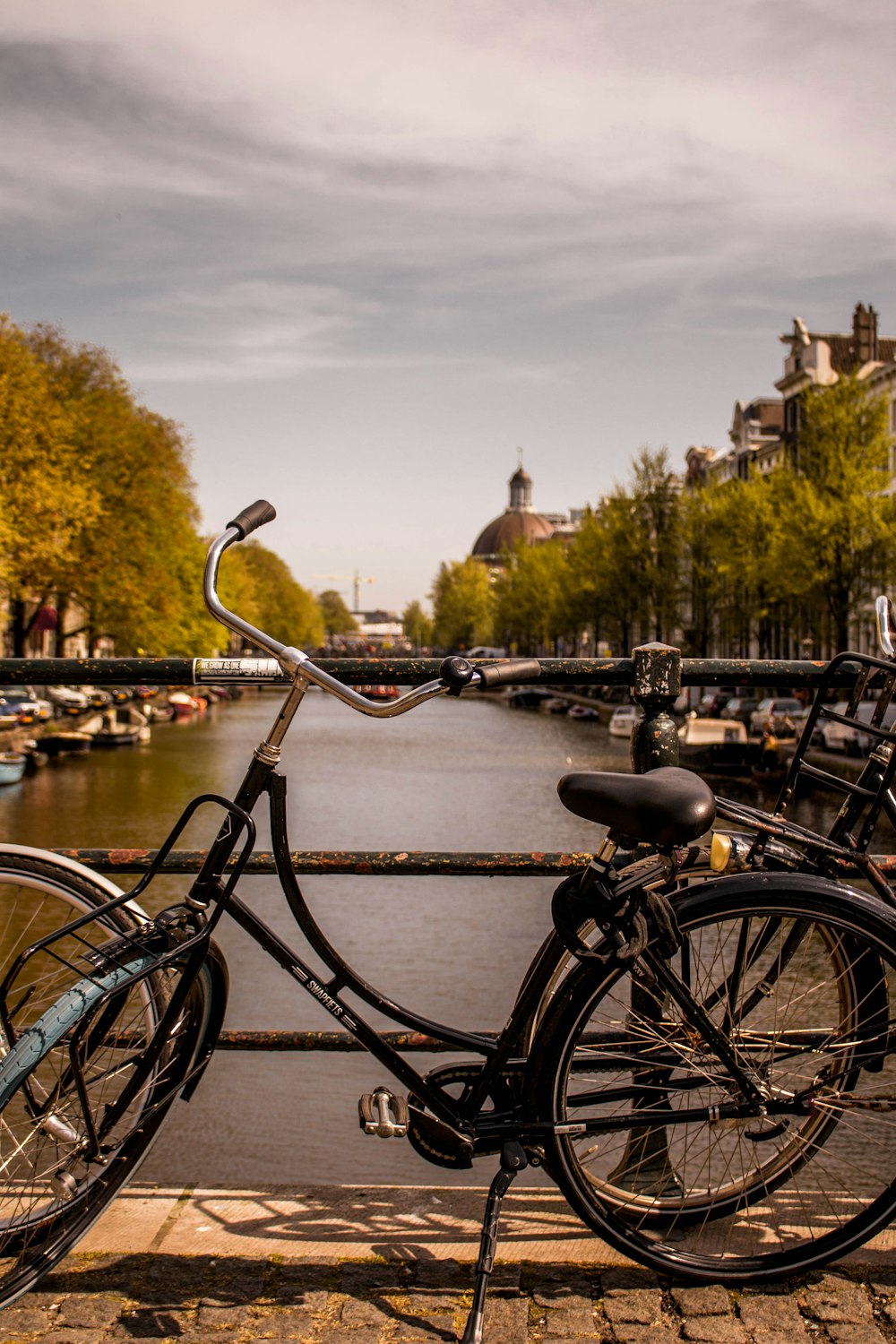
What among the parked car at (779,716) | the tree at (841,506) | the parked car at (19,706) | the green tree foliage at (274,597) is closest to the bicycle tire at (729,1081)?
the tree at (841,506)

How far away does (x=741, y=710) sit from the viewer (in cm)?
4441

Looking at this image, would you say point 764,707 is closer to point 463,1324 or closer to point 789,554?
point 789,554

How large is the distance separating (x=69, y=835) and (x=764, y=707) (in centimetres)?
2432

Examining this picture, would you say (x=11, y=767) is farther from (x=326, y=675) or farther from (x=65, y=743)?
(x=326, y=675)

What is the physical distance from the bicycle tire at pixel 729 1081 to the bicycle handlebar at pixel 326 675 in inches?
23.2

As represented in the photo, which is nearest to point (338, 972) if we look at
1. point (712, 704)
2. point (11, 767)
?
point (11, 767)

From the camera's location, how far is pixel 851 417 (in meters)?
34.6

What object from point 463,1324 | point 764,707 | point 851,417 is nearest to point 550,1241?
point 463,1324

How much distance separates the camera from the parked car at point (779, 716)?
121ft

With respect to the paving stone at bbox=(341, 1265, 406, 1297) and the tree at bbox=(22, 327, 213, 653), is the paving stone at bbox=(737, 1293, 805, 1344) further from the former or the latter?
the tree at bbox=(22, 327, 213, 653)

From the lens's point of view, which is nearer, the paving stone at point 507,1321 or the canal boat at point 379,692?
the paving stone at point 507,1321

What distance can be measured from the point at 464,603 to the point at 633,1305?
13687 centimetres

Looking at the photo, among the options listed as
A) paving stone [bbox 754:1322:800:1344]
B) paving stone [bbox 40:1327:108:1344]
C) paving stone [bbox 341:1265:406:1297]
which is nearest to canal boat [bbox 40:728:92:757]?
paving stone [bbox 341:1265:406:1297]

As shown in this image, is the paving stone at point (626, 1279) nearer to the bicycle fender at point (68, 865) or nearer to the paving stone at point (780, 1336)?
the paving stone at point (780, 1336)
